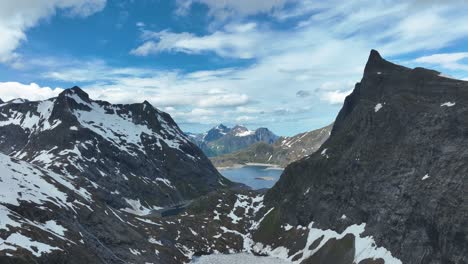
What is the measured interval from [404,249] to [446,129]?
35.5 m

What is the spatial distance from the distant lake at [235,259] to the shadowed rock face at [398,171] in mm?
22083

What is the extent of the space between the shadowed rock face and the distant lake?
72.5ft

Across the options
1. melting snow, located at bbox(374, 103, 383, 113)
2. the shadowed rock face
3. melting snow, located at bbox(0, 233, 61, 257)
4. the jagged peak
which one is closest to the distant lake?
the shadowed rock face

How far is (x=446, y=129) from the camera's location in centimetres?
11000

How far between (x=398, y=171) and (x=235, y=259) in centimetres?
6365

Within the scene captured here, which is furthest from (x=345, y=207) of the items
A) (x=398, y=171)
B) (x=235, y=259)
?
(x=235, y=259)

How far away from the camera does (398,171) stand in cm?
11962

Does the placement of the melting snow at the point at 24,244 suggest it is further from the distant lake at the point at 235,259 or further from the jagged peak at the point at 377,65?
the jagged peak at the point at 377,65

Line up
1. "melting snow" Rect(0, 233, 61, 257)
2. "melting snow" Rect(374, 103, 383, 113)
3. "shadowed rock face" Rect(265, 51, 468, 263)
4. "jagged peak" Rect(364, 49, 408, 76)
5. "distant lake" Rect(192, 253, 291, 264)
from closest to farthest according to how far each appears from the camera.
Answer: "melting snow" Rect(0, 233, 61, 257), "shadowed rock face" Rect(265, 51, 468, 263), "distant lake" Rect(192, 253, 291, 264), "melting snow" Rect(374, 103, 383, 113), "jagged peak" Rect(364, 49, 408, 76)

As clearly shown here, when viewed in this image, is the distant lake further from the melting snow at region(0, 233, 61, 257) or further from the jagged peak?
the jagged peak

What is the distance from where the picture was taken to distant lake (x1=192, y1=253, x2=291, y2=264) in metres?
136

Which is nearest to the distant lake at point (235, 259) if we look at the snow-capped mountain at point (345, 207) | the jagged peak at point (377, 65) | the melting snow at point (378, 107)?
the snow-capped mountain at point (345, 207)

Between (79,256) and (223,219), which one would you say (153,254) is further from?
(223,219)

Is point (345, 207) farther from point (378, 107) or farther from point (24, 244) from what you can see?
point (24, 244)
